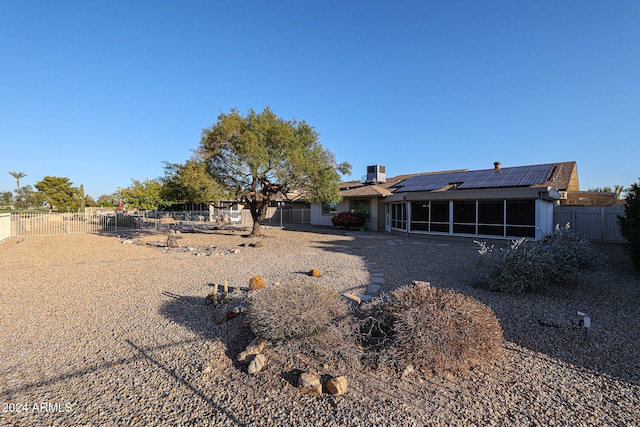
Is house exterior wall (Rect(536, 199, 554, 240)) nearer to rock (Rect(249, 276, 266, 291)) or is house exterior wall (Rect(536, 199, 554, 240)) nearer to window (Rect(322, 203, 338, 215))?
rock (Rect(249, 276, 266, 291))

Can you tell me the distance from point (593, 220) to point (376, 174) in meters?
13.5

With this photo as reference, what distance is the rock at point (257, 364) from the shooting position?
3.47m

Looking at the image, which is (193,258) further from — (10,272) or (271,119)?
(271,119)

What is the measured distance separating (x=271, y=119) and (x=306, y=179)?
3.39 m

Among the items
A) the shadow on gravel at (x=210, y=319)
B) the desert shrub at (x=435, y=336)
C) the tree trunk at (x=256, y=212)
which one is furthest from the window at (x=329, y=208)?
the desert shrub at (x=435, y=336)

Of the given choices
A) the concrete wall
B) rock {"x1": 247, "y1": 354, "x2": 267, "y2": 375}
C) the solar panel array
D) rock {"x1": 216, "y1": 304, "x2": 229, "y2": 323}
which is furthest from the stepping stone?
the concrete wall

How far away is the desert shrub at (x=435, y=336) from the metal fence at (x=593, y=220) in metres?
15.2

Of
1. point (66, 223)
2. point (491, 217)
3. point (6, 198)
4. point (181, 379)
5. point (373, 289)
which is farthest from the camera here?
point (6, 198)

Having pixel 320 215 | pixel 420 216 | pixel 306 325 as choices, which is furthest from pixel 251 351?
pixel 320 215

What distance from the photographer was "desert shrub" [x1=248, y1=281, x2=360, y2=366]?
368 cm

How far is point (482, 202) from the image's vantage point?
1550 centimetres

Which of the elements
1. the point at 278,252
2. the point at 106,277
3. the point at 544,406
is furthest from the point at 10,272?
the point at 544,406

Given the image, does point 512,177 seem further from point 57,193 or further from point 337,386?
point 57,193

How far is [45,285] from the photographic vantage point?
7.25 meters
